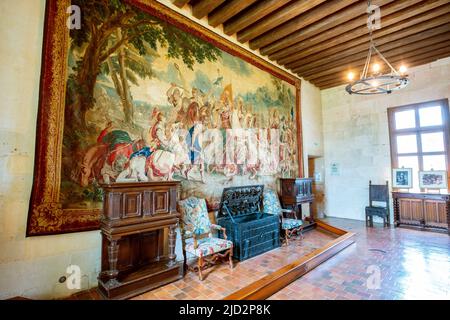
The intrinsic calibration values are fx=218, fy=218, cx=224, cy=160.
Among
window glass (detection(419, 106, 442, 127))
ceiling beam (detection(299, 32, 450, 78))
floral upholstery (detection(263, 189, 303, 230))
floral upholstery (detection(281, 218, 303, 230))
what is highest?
ceiling beam (detection(299, 32, 450, 78))

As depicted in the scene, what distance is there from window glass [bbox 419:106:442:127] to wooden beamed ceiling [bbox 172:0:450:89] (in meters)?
1.40

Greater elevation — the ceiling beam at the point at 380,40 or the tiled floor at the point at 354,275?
the ceiling beam at the point at 380,40

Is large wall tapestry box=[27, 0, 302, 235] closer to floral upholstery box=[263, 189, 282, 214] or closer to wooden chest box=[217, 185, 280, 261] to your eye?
wooden chest box=[217, 185, 280, 261]

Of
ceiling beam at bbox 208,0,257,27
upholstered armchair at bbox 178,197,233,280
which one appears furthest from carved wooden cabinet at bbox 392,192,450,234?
ceiling beam at bbox 208,0,257,27

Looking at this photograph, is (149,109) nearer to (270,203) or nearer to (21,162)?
(21,162)

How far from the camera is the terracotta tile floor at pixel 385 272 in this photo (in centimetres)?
274

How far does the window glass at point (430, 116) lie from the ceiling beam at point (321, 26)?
3845mm

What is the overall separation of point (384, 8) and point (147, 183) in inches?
215

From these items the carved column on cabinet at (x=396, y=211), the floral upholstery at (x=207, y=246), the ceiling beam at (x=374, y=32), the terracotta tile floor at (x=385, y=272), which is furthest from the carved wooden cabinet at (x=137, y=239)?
the carved column on cabinet at (x=396, y=211)

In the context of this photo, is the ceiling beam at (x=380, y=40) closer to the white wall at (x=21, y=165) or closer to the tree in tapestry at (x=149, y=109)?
the tree in tapestry at (x=149, y=109)

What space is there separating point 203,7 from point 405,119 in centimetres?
673

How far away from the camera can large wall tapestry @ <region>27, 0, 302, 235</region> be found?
2.73 meters

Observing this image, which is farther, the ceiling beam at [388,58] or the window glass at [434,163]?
the window glass at [434,163]
